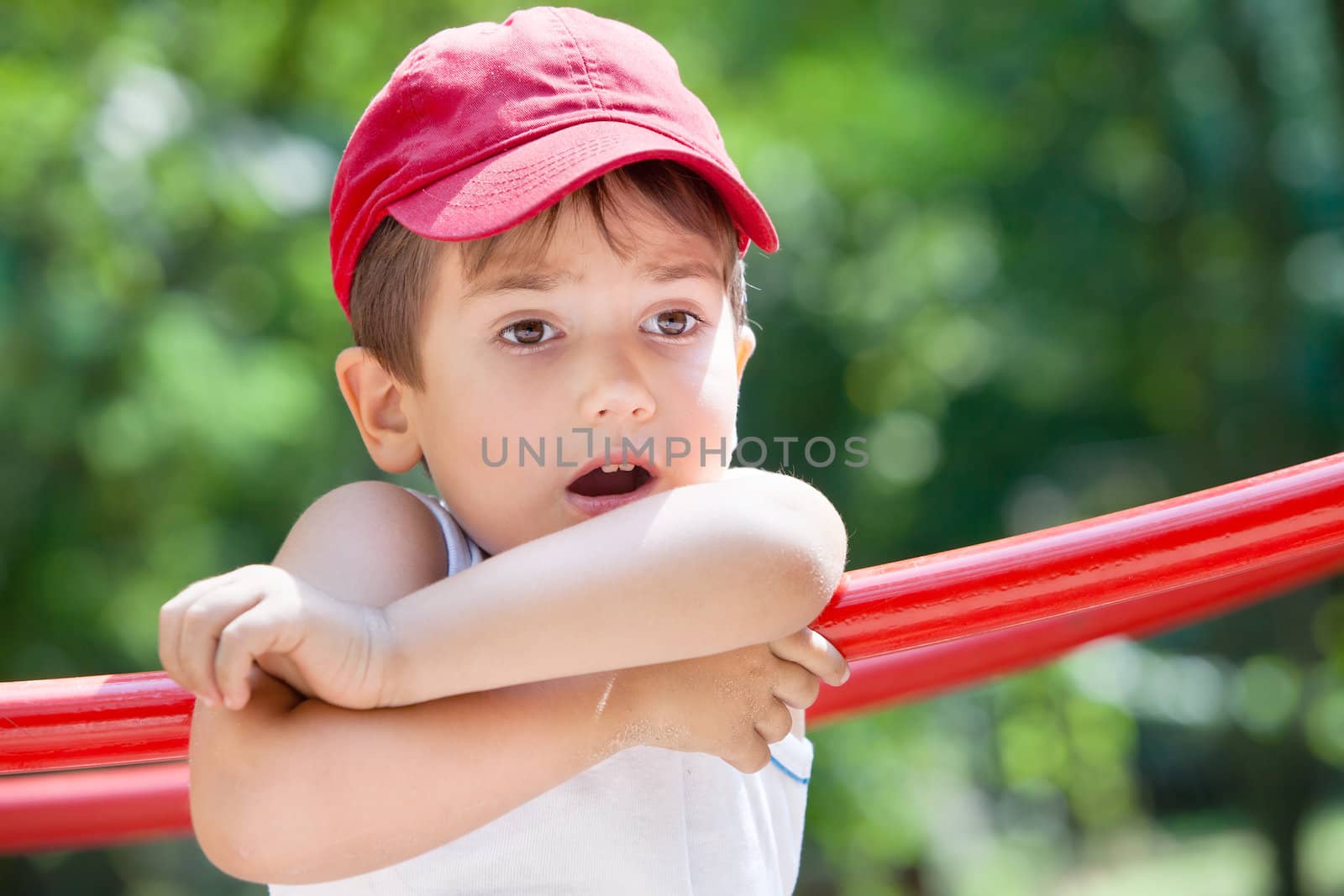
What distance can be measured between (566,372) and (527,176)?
0.50 ft

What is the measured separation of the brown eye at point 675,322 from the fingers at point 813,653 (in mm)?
295

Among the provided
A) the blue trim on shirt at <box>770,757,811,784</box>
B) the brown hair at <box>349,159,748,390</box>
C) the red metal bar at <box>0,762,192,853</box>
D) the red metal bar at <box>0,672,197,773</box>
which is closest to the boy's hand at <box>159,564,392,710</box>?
the red metal bar at <box>0,672,197,773</box>

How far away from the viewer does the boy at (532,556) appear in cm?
90

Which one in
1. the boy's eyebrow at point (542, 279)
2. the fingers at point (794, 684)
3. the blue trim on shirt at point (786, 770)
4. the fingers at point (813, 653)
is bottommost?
the blue trim on shirt at point (786, 770)

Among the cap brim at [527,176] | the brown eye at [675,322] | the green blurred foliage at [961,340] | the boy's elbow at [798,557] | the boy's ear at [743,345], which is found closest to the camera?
the boy's elbow at [798,557]

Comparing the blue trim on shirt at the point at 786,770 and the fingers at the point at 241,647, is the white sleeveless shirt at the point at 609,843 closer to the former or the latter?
the blue trim on shirt at the point at 786,770

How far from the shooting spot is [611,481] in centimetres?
115

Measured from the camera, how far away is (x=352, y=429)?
12.7 ft

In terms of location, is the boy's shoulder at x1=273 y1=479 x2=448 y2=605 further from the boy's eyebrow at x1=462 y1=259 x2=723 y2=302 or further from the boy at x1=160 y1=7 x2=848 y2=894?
the boy's eyebrow at x1=462 y1=259 x2=723 y2=302

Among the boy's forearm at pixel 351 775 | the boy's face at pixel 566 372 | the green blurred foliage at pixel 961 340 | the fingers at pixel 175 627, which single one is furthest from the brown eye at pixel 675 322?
the green blurred foliage at pixel 961 340

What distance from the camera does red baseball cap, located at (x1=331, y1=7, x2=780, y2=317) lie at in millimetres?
1074

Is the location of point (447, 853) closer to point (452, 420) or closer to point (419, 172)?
point (452, 420)

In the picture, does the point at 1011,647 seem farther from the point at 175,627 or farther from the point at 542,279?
the point at 175,627

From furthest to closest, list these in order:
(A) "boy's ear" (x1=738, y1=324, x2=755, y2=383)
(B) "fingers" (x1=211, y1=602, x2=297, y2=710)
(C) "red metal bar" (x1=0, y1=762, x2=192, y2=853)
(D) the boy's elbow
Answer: (C) "red metal bar" (x1=0, y1=762, x2=192, y2=853), (A) "boy's ear" (x1=738, y1=324, x2=755, y2=383), (D) the boy's elbow, (B) "fingers" (x1=211, y1=602, x2=297, y2=710)
